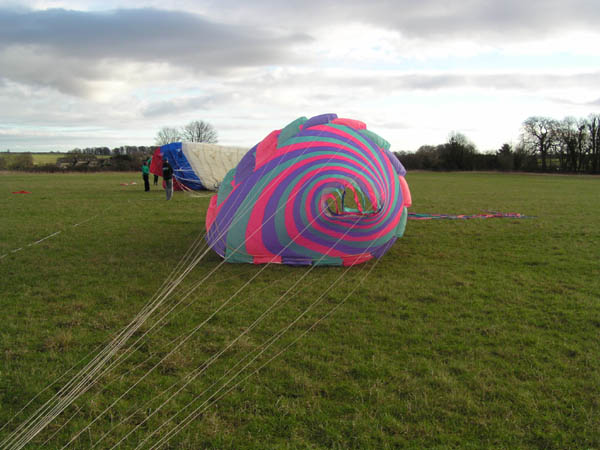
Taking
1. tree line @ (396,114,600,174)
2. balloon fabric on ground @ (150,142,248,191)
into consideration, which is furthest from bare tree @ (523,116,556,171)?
balloon fabric on ground @ (150,142,248,191)

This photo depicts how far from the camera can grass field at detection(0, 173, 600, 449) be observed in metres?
2.48

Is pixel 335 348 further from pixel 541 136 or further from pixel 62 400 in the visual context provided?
pixel 541 136

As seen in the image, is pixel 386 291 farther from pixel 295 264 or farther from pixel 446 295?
pixel 295 264

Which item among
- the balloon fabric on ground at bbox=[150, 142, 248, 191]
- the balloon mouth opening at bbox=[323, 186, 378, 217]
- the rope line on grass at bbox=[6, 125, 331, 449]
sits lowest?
the rope line on grass at bbox=[6, 125, 331, 449]

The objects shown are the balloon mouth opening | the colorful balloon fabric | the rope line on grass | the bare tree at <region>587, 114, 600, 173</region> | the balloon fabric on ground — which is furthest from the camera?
the bare tree at <region>587, 114, 600, 173</region>

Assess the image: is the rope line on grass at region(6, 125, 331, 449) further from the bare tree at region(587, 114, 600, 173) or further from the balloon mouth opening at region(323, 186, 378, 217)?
the bare tree at region(587, 114, 600, 173)

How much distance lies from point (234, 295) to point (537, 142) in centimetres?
5242

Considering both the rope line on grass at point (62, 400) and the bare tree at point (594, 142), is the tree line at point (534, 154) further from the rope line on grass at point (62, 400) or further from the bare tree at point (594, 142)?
the rope line on grass at point (62, 400)

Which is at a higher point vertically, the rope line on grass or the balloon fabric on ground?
the balloon fabric on ground

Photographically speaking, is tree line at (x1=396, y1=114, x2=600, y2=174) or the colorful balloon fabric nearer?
the colorful balloon fabric

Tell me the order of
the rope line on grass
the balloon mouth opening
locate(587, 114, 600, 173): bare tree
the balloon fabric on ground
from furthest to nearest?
locate(587, 114, 600, 173): bare tree < the balloon fabric on ground < the balloon mouth opening < the rope line on grass

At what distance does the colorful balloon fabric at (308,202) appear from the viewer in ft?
18.7

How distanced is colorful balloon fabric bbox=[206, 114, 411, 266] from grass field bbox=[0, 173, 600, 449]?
0.28m

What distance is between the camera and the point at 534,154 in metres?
47.9
